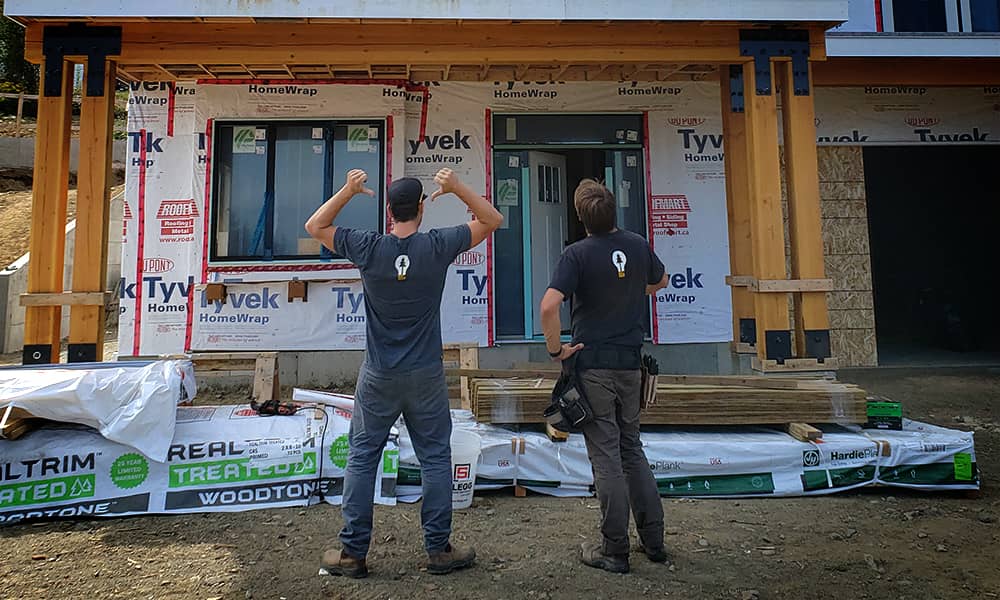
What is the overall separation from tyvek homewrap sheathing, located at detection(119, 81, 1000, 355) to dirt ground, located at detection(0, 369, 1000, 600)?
10.3 feet

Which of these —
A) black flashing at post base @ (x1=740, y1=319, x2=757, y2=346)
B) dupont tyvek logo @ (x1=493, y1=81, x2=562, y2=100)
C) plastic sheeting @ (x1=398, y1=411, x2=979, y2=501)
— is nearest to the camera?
plastic sheeting @ (x1=398, y1=411, x2=979, y2=501)

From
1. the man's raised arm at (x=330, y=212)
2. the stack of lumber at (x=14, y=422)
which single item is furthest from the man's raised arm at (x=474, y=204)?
the stack of lumber at (x=14, y=422)

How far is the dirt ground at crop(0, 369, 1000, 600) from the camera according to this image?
2449 millimetres

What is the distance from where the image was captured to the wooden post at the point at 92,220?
4.33 metres

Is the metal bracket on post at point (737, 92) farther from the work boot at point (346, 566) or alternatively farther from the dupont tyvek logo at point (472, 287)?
the work boot at point (346, 566)

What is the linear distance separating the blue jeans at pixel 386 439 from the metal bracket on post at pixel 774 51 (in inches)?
155

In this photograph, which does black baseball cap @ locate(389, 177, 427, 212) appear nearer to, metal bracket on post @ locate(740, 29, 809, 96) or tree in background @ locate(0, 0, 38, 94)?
metal bracket on post @ locate(740, 29, 809, 96)

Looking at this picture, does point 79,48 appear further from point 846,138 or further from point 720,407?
point 846,138

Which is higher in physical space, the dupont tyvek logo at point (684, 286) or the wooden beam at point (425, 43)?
the wooden beam at point (425, 43)

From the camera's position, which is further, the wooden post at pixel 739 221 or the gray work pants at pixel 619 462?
the wooden post at pixel 739 221

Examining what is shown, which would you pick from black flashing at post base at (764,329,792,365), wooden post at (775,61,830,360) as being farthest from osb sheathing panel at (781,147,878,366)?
black flashing at post base at (764,329,792,365)

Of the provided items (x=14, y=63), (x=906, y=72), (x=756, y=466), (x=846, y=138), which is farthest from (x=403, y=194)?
(x=14, y=63)

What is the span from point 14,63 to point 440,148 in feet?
77.8

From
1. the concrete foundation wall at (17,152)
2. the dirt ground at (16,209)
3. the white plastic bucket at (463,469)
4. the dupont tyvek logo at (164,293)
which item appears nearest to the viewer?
the white plastic bucket at (463,469)
